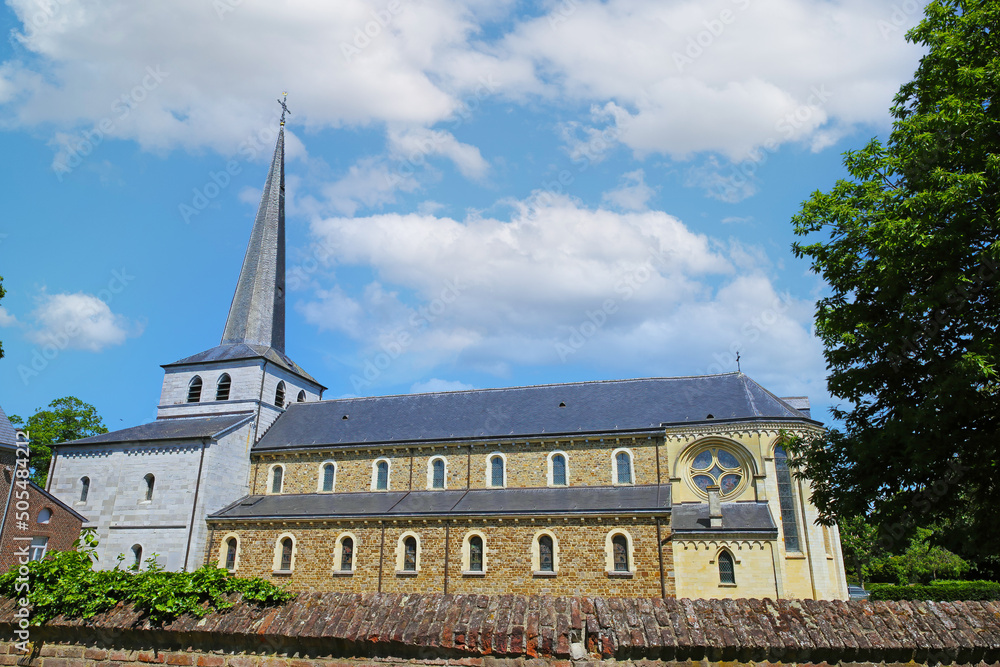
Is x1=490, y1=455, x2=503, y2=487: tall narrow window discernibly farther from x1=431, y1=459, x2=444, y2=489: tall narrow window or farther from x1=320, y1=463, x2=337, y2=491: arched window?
x1=320, y1=463, x2=337, y2=491: arched window

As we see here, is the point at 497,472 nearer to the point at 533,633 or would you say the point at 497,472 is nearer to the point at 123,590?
the point at 123,590

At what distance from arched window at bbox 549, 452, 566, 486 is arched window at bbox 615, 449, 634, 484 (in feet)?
7.58

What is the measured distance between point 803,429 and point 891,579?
33836mm

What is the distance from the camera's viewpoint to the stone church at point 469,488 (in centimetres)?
2377

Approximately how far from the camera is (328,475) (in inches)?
1226

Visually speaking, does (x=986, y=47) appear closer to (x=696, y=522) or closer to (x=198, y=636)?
(x=198, y=636)

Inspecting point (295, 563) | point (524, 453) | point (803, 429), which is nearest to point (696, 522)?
point (803, 429)

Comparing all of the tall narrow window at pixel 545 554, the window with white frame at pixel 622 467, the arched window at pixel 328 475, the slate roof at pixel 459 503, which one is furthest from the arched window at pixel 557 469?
the arched window at pixel 328 475

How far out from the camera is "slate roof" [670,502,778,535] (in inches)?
905

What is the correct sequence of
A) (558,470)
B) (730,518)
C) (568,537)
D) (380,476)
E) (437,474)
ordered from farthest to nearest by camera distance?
(380,476), (437,474), (558,470), (568,537), (730,518)

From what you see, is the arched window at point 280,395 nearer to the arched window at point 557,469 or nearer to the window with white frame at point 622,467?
the arched window at point 557,469

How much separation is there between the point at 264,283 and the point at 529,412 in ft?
62.9

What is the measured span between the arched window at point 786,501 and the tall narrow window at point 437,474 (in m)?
14.4

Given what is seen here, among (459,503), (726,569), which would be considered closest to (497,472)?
(459,503)
